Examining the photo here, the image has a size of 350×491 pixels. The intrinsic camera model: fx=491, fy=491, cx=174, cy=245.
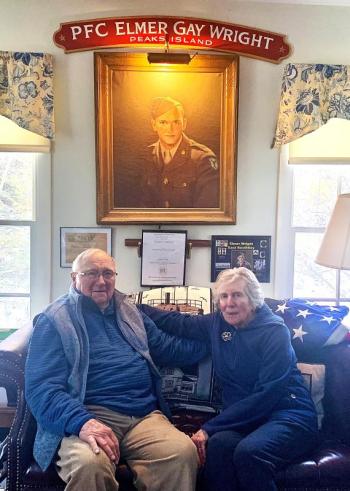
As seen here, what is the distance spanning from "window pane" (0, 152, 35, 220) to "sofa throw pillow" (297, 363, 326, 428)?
1797mm

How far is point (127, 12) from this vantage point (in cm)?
282

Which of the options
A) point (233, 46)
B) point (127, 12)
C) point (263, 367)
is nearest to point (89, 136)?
point (127, 12)

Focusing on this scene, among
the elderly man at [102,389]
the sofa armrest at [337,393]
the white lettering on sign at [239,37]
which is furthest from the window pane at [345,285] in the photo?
the white lettering on sign at [239,37]

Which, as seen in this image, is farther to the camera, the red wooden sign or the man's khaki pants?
the red wooden sign

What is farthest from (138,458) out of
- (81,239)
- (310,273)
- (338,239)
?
(310,273)

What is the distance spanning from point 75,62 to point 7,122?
53 cm

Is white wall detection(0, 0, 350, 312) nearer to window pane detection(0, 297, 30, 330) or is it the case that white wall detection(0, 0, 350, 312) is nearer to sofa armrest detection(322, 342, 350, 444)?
window pane detection(0, 297, 30, 330)

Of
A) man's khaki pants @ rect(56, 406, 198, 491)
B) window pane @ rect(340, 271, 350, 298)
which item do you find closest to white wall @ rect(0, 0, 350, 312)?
window pane @ rect(340, 271, 350, 298)

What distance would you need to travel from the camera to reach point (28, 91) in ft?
8.95

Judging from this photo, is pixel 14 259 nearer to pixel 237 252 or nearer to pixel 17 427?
pixel 17 427

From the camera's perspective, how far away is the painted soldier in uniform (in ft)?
9.42

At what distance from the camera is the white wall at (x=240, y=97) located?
9.25 ft

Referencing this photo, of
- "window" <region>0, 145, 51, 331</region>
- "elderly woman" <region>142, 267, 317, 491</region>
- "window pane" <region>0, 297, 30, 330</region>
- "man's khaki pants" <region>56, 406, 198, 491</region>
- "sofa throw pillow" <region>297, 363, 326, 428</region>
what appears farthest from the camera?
"window pane" <region>0, 297, 30, 330</region>

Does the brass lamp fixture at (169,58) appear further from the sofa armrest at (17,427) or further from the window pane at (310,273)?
the sofa armrest at (17,427)
